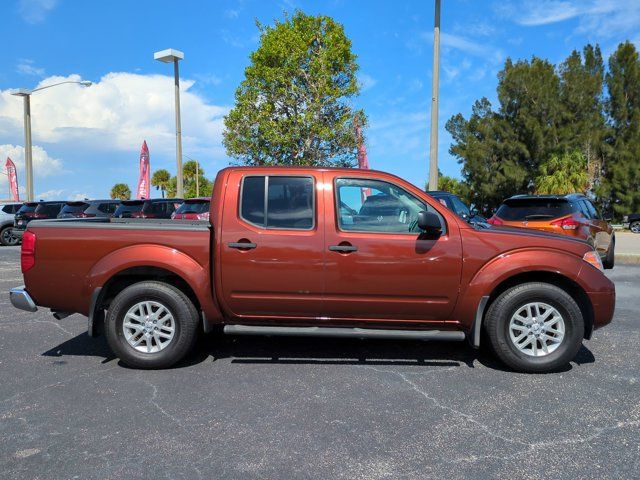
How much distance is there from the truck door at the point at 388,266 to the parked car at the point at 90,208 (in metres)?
16.0

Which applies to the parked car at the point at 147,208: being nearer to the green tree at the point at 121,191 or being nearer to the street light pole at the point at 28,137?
the street light pole at the point at 28,137

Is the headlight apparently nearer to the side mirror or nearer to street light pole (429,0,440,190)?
the side mirror

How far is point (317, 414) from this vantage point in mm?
3590

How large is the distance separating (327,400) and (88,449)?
1669mm

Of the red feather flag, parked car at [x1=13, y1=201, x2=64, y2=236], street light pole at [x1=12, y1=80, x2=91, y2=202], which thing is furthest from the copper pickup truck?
the red feather flag

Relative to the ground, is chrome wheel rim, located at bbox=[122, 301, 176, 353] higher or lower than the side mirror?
lower

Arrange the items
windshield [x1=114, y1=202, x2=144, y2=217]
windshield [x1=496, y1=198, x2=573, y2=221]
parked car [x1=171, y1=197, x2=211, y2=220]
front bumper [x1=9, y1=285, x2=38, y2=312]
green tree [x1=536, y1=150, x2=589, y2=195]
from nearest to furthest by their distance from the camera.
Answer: front bumper [x1=9, y1=285, x2=38, y2=312] < windshield [x1=496, y1=198, x2=573, y2=221] < parked car [x1=171, y1=197, x2=211, y2=220] < windshield [x1=114, y1=202, x2=144, y2=217] < green tree [x1=536, y1=150, x2=589, y2=195]

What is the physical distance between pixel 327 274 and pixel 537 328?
1920 mm

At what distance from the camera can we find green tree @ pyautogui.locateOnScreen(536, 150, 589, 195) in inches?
1113

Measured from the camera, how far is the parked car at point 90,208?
60.2 feet

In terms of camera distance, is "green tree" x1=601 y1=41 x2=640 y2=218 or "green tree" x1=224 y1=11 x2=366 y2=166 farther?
"green tree" x1=601 y1=41 x2=640 y2=218

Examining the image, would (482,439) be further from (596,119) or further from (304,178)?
(596,119)

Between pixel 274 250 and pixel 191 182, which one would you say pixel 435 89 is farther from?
pixel 191 182

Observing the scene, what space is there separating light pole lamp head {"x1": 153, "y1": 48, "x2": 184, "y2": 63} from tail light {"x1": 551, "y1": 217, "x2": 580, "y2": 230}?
1673 centimetres
